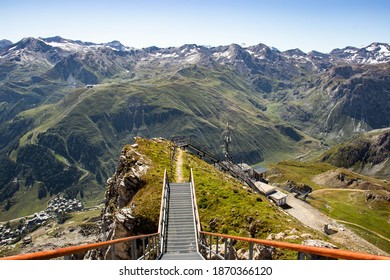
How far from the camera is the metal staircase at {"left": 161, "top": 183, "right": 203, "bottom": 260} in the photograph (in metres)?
22.0

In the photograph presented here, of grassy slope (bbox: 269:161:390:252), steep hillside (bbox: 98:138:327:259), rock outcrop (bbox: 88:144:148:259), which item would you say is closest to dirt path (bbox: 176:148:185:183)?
steep hillside (bbox: 98:138:327:259)

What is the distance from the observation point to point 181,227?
2767 cm

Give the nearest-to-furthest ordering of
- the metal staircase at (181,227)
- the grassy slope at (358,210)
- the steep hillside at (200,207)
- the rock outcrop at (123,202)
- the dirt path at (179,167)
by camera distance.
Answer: the metal staircase at (181,227) < the steep hillside at (200,207) < the rock outcrop at (123,202) < the dirt path at (179,167) < the grassy slope at (358,210)

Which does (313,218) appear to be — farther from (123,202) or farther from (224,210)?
(123,202)

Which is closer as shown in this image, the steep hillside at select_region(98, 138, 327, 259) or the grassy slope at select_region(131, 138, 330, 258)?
the steep hillside at select_region(98, 138, 327, 259)

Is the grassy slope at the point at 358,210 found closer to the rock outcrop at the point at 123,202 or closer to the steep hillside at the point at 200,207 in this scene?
the steep hillside at the point at 200,207

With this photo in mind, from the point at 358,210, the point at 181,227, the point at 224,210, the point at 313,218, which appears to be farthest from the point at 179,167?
the point at 358,210

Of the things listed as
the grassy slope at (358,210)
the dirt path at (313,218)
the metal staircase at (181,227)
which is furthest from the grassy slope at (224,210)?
the grassy slope at (358,210)

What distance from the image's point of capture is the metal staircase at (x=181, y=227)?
22047 mm

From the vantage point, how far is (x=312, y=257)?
27.2ft

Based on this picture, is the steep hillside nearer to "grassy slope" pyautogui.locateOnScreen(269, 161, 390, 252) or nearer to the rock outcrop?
the rock outcrop
